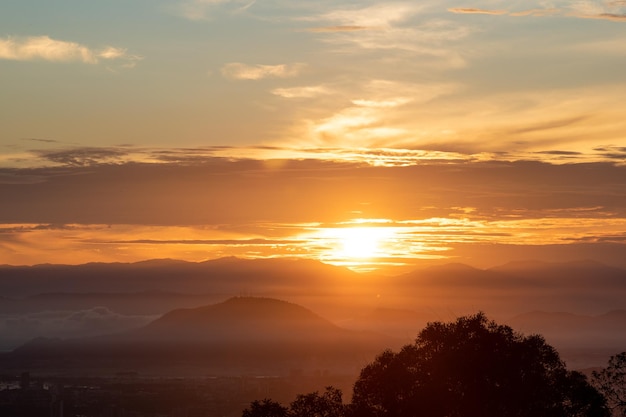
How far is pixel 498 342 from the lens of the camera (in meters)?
63.5

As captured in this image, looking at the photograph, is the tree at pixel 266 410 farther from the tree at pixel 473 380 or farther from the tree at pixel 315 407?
the tree at pixel 473 380

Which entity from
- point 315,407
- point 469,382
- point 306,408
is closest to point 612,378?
point 469,382

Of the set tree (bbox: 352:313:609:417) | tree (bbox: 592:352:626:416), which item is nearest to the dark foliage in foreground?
tree (bbox: 352:313:609:417)

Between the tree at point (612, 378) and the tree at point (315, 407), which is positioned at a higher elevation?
the tree at point (612, 378)

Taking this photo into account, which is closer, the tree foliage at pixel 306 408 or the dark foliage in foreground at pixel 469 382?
the dark foliage in foreground at pixel 469 382

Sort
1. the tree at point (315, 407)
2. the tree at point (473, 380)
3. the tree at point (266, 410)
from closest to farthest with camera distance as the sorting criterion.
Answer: the tree at point (473, 380) → the tree at point (266, 410) → the tree at point (315, 407)

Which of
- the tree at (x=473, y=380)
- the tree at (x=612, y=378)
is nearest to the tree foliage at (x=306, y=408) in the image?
the tree at (x=473, y=380)

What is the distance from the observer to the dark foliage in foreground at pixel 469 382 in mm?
61594

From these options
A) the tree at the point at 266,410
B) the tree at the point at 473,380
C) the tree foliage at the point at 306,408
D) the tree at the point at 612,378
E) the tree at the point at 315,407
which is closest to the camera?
the tree at the point at 473,380

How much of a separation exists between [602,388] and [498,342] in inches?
317

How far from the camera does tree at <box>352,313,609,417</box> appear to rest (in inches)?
2425

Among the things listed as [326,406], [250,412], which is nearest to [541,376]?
[326,406]

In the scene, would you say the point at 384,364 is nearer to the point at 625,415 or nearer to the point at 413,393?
the point at 413,393

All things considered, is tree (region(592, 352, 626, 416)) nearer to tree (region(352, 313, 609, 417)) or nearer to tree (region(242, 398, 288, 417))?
tree (region(352, 313, 609, 417))
